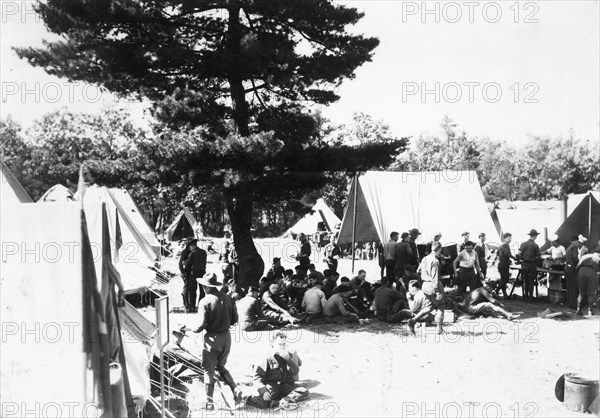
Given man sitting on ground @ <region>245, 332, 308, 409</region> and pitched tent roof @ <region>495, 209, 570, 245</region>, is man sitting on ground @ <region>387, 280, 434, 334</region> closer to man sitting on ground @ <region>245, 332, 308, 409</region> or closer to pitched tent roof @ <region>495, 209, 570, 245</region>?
man sitting on ground @ <region>245, 332, 308, 409</region>

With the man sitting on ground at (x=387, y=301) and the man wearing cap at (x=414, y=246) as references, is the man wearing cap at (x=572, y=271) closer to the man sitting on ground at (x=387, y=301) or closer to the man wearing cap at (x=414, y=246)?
the man wearing cap at (x=414, y=246)

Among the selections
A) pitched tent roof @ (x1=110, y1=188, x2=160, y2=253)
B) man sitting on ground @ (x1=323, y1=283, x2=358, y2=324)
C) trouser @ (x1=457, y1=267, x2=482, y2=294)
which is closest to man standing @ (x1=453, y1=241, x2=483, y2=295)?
trouser @ (x1=457, y1=267, x2=482, y2=294)

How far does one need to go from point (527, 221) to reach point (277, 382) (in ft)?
66.8

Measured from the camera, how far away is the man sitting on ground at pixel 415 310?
10.1 m

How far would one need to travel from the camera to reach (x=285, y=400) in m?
6.88

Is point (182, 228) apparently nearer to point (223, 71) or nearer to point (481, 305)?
point (223, 71)

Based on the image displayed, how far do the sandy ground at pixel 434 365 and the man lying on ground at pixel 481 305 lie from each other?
226 millimetres

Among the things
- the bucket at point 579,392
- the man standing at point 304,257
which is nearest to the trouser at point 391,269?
the man standing at point 304,257

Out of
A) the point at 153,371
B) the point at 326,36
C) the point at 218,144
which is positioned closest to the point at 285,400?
the point at 153,371

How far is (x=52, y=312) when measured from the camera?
481 cm

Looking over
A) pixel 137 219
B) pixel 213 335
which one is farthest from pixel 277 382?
pixel 137 219

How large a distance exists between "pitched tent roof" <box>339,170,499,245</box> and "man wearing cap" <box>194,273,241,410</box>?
7729 millimetres

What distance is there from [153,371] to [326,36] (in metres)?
8.93

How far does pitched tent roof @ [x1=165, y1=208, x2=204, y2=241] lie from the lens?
31.1 meters
